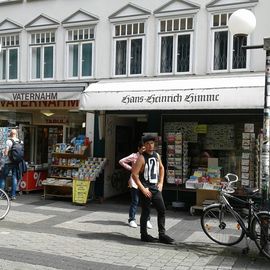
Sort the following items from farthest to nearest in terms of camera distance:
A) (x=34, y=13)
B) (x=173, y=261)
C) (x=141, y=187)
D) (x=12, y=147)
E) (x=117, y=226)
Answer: (x=34, y=13)
(x=12, y=147)
(x=117, y=226)
(x=141, y=187)
(x=173, y=261)

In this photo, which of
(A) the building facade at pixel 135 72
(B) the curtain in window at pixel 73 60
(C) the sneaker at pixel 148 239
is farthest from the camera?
(B) the curtain in window at pixel 73 60

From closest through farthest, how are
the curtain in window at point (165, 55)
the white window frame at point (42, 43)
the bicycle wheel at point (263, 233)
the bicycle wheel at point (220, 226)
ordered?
the bicycle wheel at point (263, 233)
the bicycle wheel at point (220, 226)
the curtain in window at point (165, 55)
the white window frame at point (42, 43)

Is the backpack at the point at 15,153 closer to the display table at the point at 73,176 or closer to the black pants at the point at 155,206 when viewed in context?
the display table at the point at 73,176

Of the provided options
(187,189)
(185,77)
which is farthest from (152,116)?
(187,189)

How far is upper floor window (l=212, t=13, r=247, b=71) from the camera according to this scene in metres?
11.6

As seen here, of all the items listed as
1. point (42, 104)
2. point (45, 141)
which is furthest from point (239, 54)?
point (45, 141)

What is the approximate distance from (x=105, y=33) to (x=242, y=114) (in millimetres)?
4494

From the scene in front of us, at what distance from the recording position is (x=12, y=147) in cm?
1217

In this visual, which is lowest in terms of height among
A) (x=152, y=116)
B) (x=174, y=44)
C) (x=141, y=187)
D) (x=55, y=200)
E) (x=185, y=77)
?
(x=55, y=200)

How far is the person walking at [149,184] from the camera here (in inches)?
307

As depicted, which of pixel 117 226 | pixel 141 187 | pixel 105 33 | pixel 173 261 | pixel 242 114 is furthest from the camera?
pixel 105 33

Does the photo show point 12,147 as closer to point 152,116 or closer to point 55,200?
point 55,200

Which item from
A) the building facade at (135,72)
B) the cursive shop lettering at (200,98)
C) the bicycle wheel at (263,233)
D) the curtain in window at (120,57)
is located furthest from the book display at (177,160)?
the bicycle wheel at (263,233)

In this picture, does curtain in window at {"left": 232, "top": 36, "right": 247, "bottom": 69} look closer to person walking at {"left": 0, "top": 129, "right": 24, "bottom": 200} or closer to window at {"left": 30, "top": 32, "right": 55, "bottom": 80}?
window at {"left": 30, "top": 32, "right": 55, "bottom": 80}
